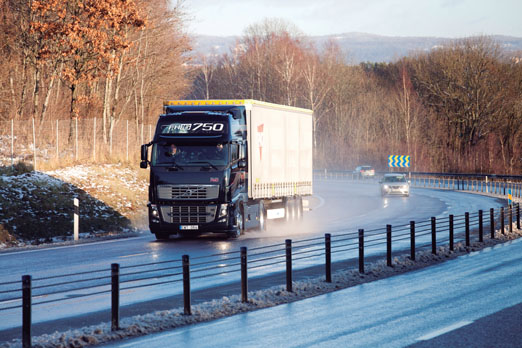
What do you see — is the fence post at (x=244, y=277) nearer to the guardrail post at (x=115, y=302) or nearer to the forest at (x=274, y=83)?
the guardrail post at (x=115, y=302)

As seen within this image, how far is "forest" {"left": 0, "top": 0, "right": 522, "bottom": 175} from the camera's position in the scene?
132 ft

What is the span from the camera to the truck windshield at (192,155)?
23.6 meters

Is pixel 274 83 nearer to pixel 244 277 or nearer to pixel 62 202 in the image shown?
pixel 62 202

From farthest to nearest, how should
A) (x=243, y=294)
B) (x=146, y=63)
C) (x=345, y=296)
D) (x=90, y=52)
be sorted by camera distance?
(x=146, y=63) < (x=90, y=52) < (x=345, y=296) < (x=243, y=294)

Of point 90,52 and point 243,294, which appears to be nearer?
point 243,294

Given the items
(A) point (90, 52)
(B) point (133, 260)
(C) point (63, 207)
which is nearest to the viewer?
(B) point (133, 260)

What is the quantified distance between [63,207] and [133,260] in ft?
34.4

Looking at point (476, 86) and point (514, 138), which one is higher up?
point (476, 86)

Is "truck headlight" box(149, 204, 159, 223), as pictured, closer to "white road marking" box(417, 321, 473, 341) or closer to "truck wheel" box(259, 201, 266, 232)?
"truck wheel" box(259, 201, 266, 232)

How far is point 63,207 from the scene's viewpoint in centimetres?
2911

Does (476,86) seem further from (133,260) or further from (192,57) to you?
(133,260)

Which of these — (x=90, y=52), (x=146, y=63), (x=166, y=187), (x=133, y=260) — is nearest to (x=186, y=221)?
(x=166, y=187)

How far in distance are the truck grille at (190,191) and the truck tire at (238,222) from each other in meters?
1.10

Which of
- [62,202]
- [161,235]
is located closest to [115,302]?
[161,235]
